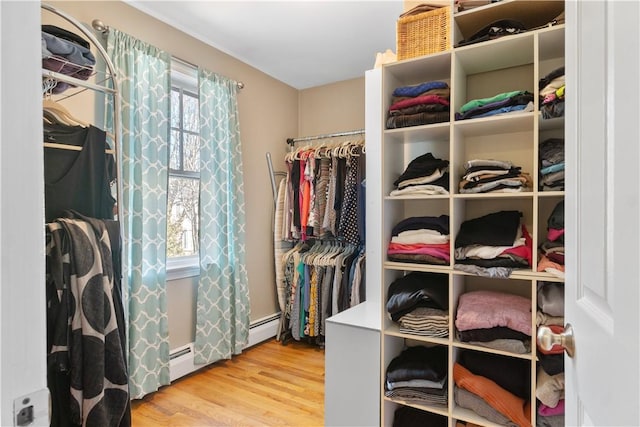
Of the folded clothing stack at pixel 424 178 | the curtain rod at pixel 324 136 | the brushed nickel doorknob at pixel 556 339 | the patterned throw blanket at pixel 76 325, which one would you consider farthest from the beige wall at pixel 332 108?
the brushed nickel doorknob at pixel 556 339

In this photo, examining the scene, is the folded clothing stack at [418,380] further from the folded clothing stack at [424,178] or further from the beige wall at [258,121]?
the beige wall at [258,121]

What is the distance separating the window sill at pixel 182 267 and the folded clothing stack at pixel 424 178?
5.87ft

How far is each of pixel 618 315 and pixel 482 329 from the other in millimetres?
1037

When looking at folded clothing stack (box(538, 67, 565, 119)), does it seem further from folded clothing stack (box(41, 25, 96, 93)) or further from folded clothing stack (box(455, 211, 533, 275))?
folded clothing stack (box(41, 25, 96, 93))

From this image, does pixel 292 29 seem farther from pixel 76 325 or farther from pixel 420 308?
pixel 76 325

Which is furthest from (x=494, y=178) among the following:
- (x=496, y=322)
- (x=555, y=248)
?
(x=496, y=322)

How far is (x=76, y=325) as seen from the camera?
4.16ft

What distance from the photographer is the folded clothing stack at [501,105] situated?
142cm

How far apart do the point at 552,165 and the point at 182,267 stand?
2428 mm

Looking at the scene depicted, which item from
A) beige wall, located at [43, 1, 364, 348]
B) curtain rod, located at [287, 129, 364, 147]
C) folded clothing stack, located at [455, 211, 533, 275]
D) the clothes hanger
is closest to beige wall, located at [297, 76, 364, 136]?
beige wall, located at [43, 1, 364, 348]

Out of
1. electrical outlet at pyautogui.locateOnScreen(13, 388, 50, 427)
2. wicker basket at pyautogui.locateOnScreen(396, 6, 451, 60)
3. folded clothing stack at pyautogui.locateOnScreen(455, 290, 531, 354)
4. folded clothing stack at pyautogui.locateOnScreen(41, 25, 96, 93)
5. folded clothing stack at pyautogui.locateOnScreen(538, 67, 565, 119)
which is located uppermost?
wicker basket at pyautogui.locateOnScreen(396, 6, 451, 60)

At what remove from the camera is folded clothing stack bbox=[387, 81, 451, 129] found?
1.58 meters

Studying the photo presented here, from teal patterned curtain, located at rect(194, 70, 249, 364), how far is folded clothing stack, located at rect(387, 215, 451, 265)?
1.66 metres

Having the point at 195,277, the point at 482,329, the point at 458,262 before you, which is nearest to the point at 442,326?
the point at 482,329
